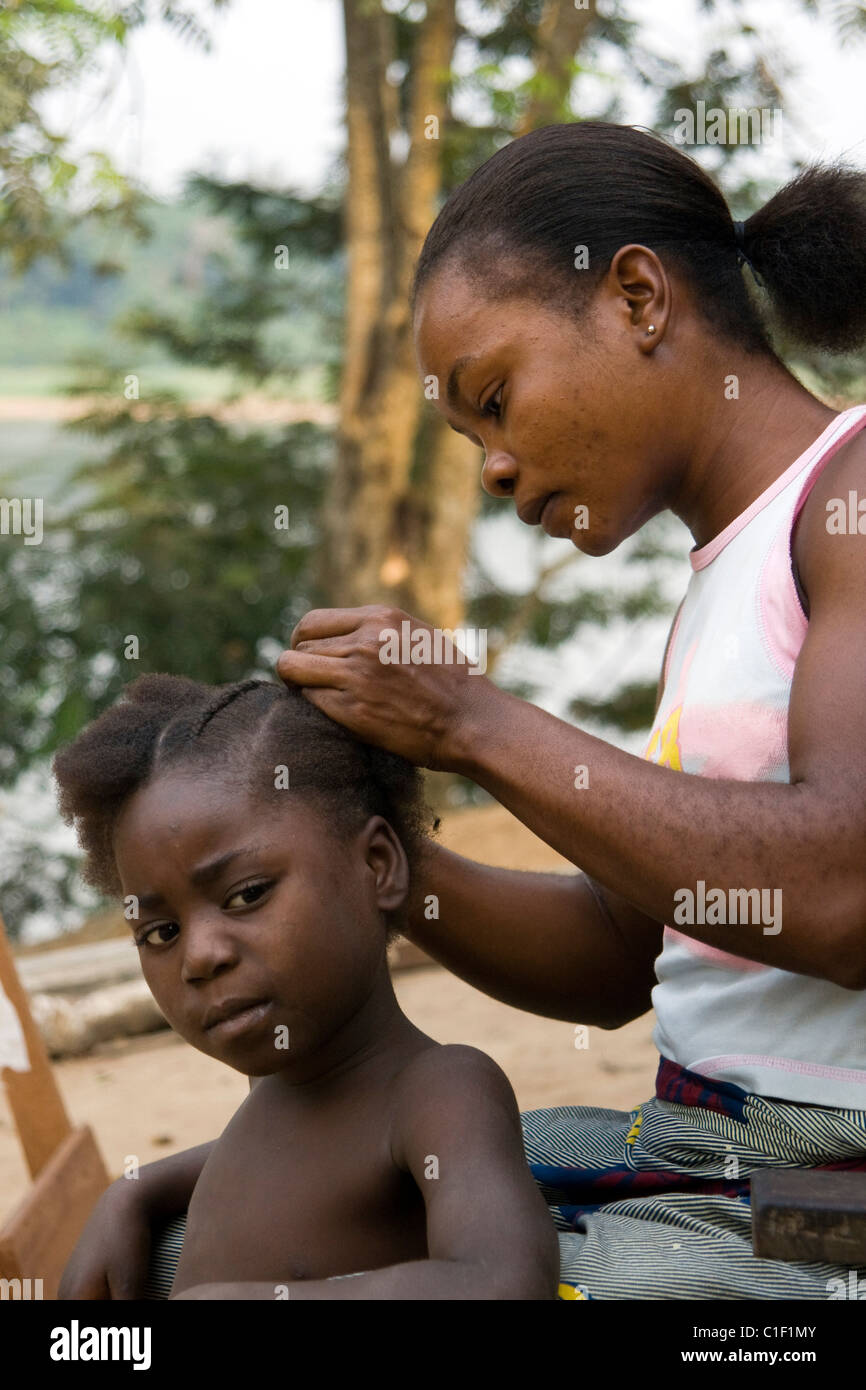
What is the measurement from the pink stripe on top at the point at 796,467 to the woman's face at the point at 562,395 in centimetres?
13

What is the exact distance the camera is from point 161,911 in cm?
186

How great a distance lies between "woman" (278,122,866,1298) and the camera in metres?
1.66

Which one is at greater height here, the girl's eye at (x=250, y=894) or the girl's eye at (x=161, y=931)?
the girl's eye at (x=250, y=894)

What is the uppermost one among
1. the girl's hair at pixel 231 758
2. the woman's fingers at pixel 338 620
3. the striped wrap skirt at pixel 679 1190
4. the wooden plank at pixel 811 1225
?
the woman's fingers at pixel 338 620

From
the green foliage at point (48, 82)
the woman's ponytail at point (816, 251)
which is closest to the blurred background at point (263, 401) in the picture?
the green foliage at point (48, 82)

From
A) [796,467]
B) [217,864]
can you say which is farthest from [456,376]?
[217,864]

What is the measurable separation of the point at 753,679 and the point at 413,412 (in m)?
6.74

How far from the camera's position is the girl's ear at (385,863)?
1.97 meters

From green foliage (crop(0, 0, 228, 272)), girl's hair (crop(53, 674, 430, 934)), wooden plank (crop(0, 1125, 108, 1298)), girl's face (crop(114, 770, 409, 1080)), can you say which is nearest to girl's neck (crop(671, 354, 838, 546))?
girl's hair (crop(53, 674, 430, 934))

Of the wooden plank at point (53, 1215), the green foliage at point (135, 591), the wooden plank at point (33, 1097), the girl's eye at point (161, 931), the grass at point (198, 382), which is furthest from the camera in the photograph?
the grass at point (198, 382)

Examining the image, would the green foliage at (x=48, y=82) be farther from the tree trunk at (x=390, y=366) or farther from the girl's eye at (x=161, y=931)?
the girl's eye at (x=161, y=931)

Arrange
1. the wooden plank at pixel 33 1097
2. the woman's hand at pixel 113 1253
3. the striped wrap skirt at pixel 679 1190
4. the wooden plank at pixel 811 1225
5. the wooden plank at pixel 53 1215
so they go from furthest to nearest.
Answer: the wooden plank at pixel 33 1097 → the wooden plank at pixel 53 1215 → the woman's hand at pixel 113 1253 → the striped wrap skirt at pixel 679 1190 → the wooden plank at pixel 811 1225

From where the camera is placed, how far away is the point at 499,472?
2.12 meters
